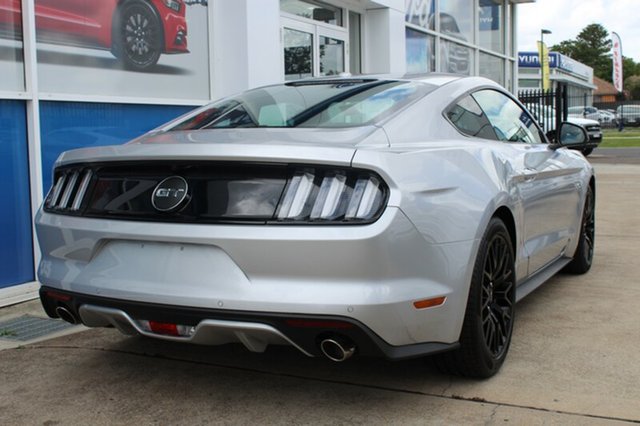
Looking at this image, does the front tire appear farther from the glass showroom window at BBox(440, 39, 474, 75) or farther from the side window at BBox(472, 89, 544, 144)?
the glass showroom window at BBox(440, 39, 474, 75)

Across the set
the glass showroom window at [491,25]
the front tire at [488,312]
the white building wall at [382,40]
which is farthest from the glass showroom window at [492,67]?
the front tire at [488,312]

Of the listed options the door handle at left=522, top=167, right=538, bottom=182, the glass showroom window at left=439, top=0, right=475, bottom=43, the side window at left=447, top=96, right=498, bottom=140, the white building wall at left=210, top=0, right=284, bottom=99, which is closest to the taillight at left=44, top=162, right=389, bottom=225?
the side window at left=447, top=96, right=498, bottom=140

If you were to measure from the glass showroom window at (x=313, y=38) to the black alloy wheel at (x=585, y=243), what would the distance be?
392 cm

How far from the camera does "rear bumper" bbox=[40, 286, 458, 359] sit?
109 inches

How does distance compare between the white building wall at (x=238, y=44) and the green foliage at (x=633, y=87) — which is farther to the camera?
the green foliage at (x=633, y=87)

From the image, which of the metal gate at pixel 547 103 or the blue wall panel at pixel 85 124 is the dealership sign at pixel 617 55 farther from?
the blue wall panel at pixel 85 124

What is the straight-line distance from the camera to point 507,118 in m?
4.54

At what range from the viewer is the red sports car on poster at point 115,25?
219 inches

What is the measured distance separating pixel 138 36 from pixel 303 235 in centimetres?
440

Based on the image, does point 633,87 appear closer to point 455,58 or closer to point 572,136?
point 455,58

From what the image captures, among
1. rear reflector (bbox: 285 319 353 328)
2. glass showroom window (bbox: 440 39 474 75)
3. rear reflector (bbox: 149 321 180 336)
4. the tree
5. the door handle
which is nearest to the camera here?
rear reflector (bbox: 285 319 353 328)

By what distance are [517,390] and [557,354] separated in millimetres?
623

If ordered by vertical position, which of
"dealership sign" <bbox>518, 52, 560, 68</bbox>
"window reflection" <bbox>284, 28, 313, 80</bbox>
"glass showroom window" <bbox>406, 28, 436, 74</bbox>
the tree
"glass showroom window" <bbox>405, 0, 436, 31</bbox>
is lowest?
"window reflection" <bbox>284, 28, 313, 80</bbox>

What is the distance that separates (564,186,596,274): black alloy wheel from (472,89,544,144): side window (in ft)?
3.39
